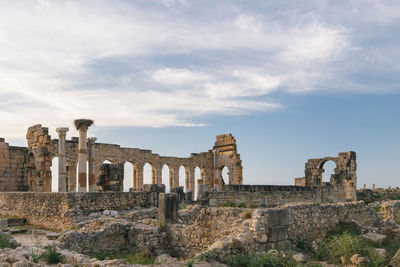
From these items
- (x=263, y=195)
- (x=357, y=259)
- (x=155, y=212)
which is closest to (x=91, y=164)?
(x=155, y=212)

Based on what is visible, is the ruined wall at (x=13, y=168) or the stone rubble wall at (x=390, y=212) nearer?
the stone rubble wall at (x=390, y=212)

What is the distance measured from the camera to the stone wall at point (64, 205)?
14664 millimetres

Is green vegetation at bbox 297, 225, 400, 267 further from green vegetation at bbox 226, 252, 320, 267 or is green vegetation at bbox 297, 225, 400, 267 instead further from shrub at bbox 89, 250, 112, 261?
shrub at bbox 89, 250, 112, 261

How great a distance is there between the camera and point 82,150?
2230cm

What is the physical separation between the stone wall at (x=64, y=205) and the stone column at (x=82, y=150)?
14.3 feet

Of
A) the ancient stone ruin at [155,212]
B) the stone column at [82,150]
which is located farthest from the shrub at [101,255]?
the stone column at [82,150]

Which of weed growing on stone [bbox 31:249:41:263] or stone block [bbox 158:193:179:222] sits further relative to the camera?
→ stone block [bbox 158:193:179:222]

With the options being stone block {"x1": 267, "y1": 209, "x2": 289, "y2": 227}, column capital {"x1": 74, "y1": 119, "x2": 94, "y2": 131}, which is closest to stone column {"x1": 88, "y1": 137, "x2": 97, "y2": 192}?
column capital {"x1": 74, "y1": 119, "x2": 94, "y2": 131}

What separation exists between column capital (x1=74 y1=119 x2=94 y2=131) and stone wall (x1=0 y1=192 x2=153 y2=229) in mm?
5232

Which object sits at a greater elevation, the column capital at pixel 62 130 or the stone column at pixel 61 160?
the column capital at pixel 62 130

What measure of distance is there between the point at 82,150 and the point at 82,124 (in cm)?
146

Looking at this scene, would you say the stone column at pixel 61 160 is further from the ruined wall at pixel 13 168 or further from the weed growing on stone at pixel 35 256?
the weed growing on stone at pixel 35 256

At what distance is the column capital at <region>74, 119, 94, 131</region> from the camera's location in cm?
2184

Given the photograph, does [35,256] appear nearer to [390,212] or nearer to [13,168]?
[390,212]
